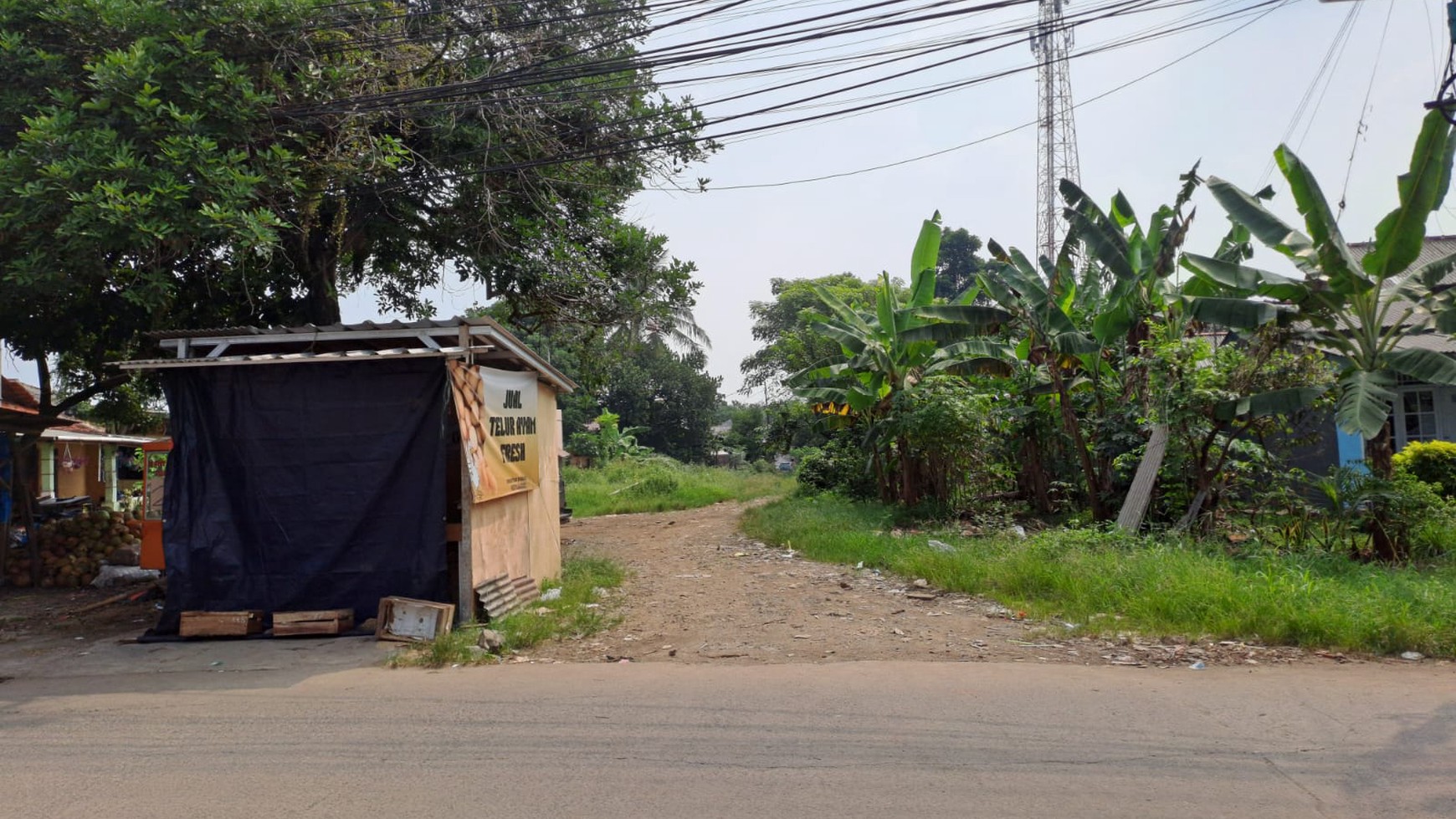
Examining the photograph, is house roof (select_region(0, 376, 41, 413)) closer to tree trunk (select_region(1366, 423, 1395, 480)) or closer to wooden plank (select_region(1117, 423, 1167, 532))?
wooden plank (select_region(1117, 423, 1167, 532))

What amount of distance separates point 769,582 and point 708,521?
866cm

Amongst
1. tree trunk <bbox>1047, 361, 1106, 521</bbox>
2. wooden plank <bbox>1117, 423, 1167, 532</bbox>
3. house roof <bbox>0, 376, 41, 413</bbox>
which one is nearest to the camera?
wooden plank <bbox>1117, 423, 1167, 532</bbox>

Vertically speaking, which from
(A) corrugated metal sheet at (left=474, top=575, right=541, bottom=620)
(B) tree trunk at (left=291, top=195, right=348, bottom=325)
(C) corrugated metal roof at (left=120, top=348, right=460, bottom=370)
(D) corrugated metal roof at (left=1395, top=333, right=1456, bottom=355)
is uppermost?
(B) tree trunk at (left=291, top=195, right=348, bottom=325)

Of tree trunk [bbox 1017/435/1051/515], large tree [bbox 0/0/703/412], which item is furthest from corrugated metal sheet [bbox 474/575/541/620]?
tree trunk [bbox 1017/435/1051/515]

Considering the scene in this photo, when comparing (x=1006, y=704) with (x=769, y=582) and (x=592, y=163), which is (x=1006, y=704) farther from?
(x=592, y=163)

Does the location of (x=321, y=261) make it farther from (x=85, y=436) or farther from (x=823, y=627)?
(x=85, y=436)

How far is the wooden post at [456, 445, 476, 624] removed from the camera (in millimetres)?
8203

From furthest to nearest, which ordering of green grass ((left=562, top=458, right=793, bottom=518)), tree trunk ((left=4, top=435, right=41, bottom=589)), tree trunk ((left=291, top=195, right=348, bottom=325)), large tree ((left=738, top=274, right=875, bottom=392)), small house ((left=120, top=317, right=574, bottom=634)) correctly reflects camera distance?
1. large tree ((left=738, top=274, right=875, bottom=392))
2. green grass ((left=562, top=458, right=793, bottom=518))
3. tree trunk ((left=4, top=435, right=41, bottom=589))
4. tree trunk ((left=291, top=195, right=348, bottom=325))
5. small house ((left=120, top=317, right=574, bottom=634))

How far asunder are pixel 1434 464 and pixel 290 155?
14.6 m

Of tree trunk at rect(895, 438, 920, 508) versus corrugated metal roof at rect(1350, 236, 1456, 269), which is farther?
corrugated metal roof at rect(1350, 236, 1456, 269)

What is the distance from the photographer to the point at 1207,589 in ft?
25.4

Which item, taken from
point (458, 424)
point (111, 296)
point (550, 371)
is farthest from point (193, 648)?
point (111, 296)

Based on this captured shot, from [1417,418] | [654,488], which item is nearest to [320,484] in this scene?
[1417,418]

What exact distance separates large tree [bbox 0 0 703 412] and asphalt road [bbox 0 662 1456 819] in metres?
4.06
